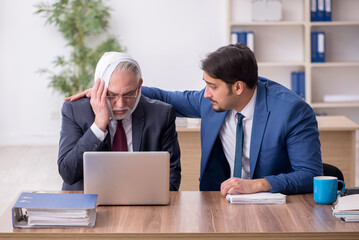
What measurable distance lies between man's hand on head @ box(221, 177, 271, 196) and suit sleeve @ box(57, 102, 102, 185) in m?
0.58

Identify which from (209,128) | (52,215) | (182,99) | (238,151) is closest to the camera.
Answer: (52,215)

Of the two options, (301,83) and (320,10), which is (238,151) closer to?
(301,83)

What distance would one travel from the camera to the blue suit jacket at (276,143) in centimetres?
229

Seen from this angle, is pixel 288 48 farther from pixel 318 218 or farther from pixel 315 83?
pixel 318 218

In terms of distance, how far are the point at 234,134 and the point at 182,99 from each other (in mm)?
431

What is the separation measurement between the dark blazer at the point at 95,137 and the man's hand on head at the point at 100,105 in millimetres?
64

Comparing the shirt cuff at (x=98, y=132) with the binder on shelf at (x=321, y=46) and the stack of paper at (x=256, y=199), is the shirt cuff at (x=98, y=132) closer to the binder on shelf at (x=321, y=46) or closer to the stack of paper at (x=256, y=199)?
the stack of paper at (x=256, y=199)

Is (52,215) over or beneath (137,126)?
beneath

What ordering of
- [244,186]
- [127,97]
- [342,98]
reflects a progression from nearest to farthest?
[244,186], [127,97], [342,98]

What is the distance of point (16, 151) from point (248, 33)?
9.48 ft

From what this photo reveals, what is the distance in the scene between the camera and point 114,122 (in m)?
2.53

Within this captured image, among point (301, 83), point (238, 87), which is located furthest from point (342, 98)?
point (238, 87)

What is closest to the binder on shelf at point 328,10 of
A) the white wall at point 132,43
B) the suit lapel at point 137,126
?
the white wall at point 132,43

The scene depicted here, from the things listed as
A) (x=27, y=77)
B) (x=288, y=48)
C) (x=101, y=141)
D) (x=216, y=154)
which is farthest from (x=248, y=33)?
(x=101, y=141)
